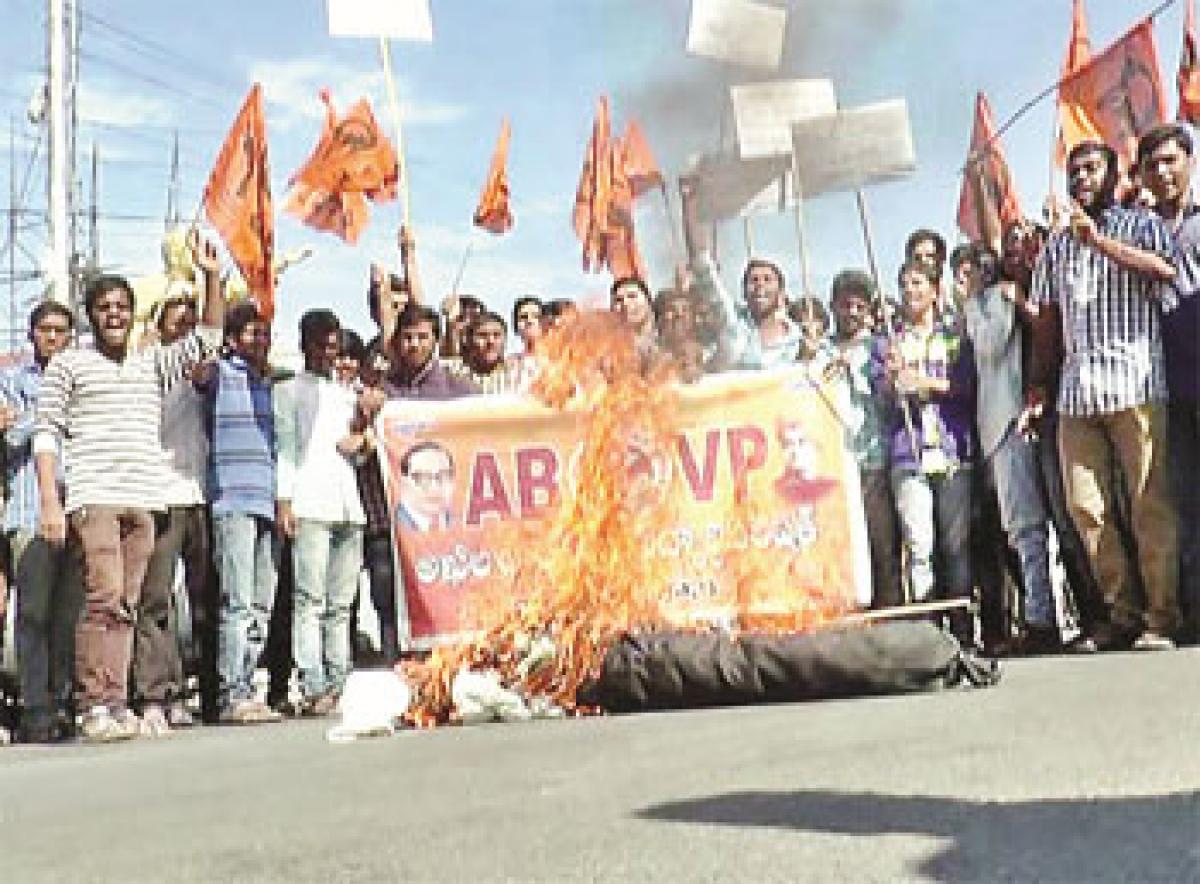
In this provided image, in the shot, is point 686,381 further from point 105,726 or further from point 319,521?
point 105,726

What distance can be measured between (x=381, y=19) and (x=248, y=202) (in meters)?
1.49

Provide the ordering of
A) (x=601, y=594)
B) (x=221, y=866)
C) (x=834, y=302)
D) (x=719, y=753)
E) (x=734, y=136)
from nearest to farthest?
(x=221, y=866), (x=719, y=753), (x=601, y=594), (x=734, y=136), (x=834, y=302)

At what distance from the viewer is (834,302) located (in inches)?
364

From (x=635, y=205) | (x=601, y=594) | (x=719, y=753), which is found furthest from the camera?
(x=635, y=205)

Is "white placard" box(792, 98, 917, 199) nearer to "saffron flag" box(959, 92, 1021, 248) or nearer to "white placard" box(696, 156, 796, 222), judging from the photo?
"white placard" box(696, 156, 796, 222)

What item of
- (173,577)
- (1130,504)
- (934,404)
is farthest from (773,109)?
(173,577)

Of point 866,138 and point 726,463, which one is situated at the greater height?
point 866,138

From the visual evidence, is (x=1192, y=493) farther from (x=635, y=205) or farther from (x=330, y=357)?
(x=330, y=357)

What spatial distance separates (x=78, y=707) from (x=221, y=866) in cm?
422

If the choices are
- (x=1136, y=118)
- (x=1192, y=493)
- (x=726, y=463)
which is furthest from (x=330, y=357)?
(x=1136, y=118)

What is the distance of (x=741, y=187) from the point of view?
8461 mm

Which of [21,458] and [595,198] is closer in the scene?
[21,458]

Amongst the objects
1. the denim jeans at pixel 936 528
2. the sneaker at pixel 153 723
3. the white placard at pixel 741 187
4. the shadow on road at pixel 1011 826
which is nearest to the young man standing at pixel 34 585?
the sneaker at pixel 153 723

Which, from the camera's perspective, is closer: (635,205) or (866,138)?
(866,138)
